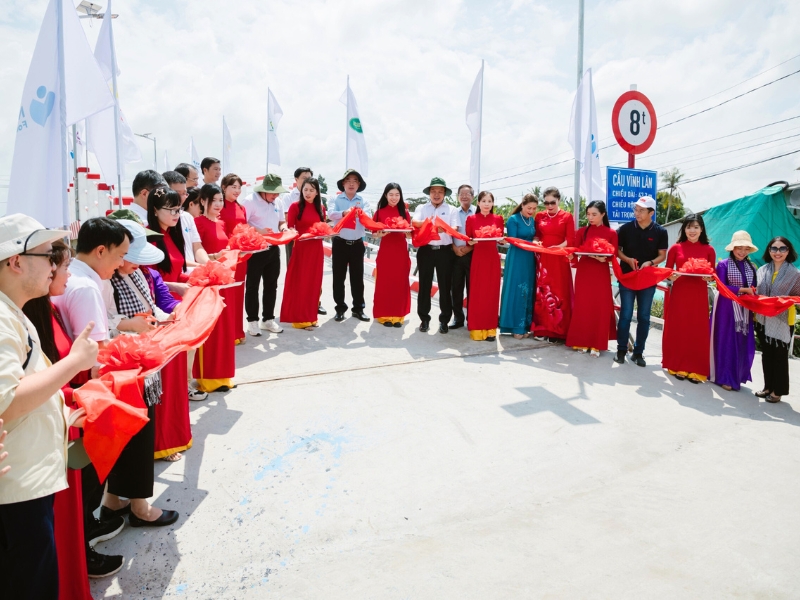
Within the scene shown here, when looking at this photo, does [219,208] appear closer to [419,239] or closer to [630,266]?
[419,239]

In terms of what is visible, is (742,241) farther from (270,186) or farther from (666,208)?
(666,208)

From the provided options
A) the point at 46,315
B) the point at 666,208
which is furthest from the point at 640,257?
the point at 666,208

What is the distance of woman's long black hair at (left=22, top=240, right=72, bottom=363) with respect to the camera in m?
1.91

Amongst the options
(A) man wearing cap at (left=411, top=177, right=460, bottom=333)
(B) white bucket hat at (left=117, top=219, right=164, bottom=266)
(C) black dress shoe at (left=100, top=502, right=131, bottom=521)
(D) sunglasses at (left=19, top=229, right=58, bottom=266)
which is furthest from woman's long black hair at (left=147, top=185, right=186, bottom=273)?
(A) man wearing cap at (left=411, top=177, right=460, bottom=333)

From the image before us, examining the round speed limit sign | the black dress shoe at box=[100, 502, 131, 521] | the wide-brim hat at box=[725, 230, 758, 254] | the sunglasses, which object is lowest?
the black dress shoe at box=[100, 502, 131, 521]

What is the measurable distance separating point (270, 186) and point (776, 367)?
5.96m

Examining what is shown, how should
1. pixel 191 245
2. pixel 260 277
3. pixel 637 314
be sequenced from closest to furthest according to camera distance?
pixel 191 245 < pixel 637 314 < pixel 260 277

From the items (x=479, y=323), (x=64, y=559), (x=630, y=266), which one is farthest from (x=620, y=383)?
(x=64, y=559)

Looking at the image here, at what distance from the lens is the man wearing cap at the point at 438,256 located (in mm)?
6984

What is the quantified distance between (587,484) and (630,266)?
11.6 feet

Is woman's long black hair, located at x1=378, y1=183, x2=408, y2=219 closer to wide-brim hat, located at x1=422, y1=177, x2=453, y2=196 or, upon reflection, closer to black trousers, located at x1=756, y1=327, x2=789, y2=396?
wide-brim hat, located at x1=422, y1=177, x2=453, y2=196

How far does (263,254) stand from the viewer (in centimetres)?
645

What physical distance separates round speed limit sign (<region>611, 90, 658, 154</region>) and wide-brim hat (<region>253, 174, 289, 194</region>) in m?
4.21

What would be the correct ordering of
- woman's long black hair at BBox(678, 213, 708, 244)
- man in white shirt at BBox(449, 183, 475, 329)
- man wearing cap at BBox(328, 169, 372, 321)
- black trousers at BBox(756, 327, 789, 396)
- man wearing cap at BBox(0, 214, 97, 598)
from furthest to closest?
man wearing cap at BBox(328, 169, 372, 321) < man in white shirt at BBox(449, 183, 475, 329) < woman's long black hair at BBox(678, 213, 708, 244) < black trousers at BBox(756, 327, 789, 396) < man wearing cap at BBox(0, 214, 97, 598)
